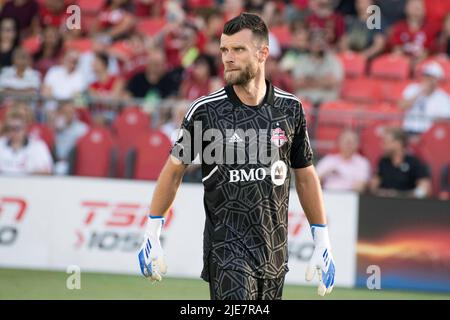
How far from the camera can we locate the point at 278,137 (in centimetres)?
704

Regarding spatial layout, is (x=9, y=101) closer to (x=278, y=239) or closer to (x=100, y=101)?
(x=100, y=101)

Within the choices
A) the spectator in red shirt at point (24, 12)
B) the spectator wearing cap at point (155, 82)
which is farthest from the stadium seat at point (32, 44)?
the spectator wearing cap at point (155, 82)

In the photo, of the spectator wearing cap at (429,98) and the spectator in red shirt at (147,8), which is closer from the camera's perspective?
the spectator wearing cap at (429,98)

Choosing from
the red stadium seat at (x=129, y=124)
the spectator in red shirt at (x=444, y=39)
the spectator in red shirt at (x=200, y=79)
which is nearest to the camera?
the red stadium seat at (x=129, y=124)

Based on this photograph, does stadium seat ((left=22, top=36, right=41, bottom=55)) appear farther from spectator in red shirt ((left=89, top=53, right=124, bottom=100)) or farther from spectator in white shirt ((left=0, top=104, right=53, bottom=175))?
spectator in white shirt ((left=0, top=104, right=53, bottom=175))

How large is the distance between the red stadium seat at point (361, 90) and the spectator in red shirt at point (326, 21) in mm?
964

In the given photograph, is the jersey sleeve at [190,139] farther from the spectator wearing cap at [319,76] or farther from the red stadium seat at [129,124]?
the spectator wearing cap at [319,76]

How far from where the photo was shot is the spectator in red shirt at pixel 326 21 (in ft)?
58.1


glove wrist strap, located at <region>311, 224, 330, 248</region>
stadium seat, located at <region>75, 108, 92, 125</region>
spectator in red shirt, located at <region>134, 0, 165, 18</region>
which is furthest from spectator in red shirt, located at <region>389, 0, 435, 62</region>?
glove wrist strap, located at <region>311, 224, 330, 248</region>

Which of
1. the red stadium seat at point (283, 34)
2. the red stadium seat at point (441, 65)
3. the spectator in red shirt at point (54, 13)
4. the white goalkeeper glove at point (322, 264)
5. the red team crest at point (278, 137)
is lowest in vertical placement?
the white goalkeeper glove at point (322, 264)

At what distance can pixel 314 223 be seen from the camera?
7.40 m

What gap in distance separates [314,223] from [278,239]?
0.45 m

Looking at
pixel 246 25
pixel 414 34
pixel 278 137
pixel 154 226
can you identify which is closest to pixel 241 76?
pixel 246 25

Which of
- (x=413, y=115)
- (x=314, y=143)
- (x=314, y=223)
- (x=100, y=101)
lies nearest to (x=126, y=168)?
(x=100, y=101)
